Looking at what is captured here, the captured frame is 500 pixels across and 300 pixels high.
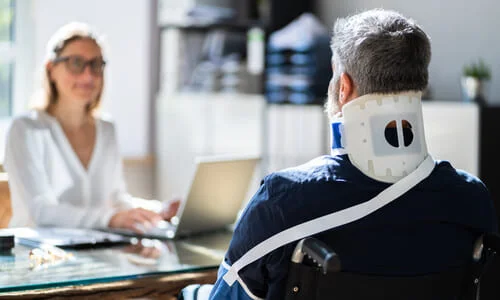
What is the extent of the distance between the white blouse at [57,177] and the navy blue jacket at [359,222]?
128 centimetres

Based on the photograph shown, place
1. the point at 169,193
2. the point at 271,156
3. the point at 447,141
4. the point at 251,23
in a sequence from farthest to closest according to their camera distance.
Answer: the point at 169,193 → the point at 251,23 → the point at 271,156 → the point at 447,141

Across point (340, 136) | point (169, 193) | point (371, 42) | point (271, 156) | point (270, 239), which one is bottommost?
point (169, 193)

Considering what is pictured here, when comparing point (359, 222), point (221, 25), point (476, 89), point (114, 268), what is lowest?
point (114, 268)

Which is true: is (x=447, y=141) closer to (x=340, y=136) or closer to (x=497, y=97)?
(x=497, y=97)

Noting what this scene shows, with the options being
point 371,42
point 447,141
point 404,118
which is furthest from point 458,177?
point 447,141

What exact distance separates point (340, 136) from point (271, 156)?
3125 mm

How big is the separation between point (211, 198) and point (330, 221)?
1.16m

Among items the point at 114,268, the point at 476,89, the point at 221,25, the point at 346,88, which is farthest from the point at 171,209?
the point at 221,25

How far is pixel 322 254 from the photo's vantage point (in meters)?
→ 1.55

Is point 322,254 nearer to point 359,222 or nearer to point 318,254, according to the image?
point 318,254

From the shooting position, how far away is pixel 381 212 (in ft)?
5.49

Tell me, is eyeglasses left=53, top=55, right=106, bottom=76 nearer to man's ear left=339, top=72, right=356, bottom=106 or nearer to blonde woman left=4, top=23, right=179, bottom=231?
blonde woman left=4, top=23, right=179, bottom=231

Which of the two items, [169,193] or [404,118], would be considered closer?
[404,118]

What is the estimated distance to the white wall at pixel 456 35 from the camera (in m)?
4.15
